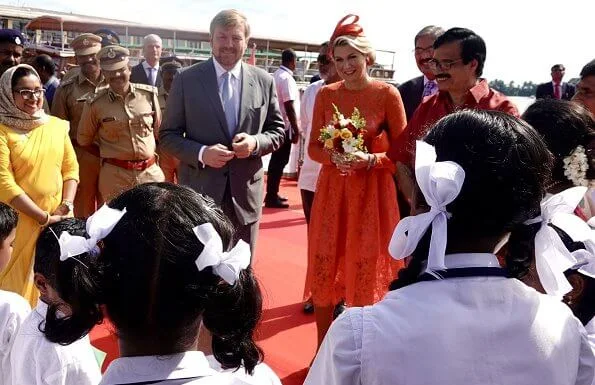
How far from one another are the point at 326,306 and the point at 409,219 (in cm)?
198

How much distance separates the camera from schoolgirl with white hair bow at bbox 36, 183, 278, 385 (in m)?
1.04

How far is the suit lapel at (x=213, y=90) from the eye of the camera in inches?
118

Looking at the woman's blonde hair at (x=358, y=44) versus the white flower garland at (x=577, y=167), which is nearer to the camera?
the white flower garland at (x=577, y=167)

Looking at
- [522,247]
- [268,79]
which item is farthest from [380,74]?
[522,247]

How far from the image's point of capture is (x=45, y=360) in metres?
1.70

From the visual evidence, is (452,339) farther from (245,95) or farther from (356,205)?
(245,95)

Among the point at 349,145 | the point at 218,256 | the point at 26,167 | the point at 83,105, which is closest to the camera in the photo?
the point at 218,256

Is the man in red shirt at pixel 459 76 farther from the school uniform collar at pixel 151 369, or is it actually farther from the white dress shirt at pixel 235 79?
the school uniform collar at pixel 151 369

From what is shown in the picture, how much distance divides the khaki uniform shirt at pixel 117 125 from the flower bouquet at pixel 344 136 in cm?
144

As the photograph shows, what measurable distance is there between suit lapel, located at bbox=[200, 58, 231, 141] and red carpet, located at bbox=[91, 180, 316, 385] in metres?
0.86

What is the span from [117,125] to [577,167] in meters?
2.87

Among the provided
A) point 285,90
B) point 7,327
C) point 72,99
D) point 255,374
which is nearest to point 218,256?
point 255,374

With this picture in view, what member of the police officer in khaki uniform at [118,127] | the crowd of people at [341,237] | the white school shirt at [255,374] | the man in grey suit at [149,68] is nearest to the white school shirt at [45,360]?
the crowd of people at [341,237]

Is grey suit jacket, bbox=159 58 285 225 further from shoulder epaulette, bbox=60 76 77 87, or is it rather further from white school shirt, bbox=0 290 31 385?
shoulder epaulette, bbox=60 76 77 87
